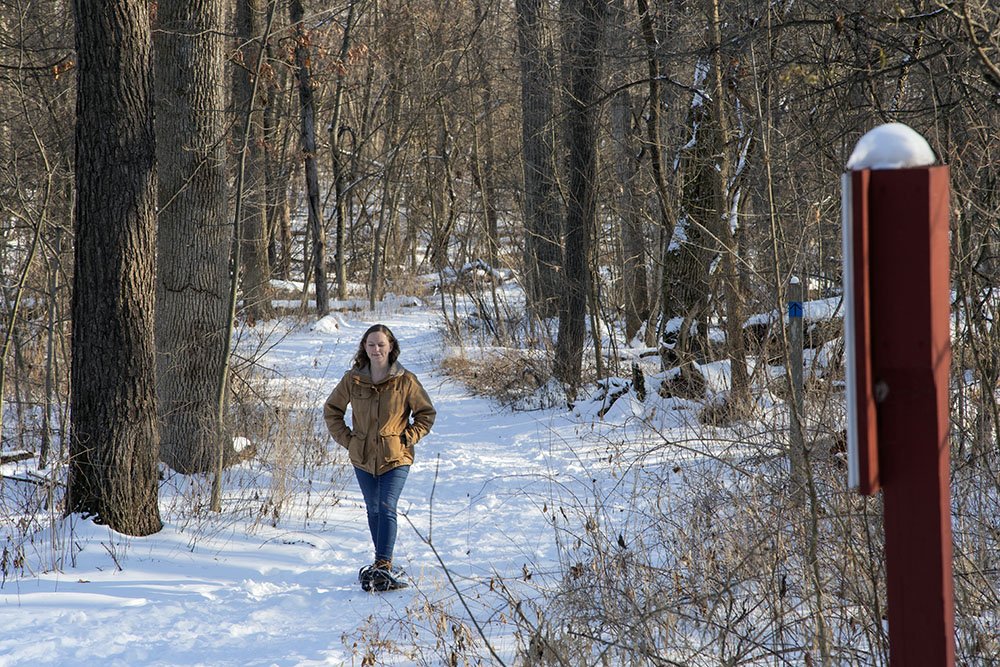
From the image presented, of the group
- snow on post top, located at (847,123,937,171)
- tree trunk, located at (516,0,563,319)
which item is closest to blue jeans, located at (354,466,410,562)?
snow on post top, located at (847,123,937,171)

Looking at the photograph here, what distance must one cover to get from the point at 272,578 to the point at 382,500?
89 cm

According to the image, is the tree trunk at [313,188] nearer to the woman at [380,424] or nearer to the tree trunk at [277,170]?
the tree trunk at [277,170]

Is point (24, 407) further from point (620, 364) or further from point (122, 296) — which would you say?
point (620, 364)

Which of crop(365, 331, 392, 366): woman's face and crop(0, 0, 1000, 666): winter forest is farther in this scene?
crop(365, 331, 392, 366): woman's face

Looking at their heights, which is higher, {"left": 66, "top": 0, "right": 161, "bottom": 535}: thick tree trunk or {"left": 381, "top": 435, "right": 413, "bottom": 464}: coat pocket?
{"left": 66, "top": 0, "right": 161, "bottom": 535}: thick tree trunk

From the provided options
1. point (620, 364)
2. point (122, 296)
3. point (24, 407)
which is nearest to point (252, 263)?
point (24, 407)

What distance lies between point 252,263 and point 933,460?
18279 mm

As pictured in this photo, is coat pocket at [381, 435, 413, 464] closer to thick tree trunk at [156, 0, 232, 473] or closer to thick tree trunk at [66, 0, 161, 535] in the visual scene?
thick tree trunk at [66, 0, 161, 535]

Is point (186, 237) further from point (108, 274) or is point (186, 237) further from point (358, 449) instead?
point (358, 449)

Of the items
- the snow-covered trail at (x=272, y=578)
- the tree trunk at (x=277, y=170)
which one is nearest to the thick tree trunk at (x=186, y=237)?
the snow-covered trail at (x=272, y=578)

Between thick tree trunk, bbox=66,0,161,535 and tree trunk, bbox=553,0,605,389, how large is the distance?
5.61 metres

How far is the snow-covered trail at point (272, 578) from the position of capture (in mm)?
4309

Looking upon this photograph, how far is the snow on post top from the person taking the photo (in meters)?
1.19

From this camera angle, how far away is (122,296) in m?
5.66
